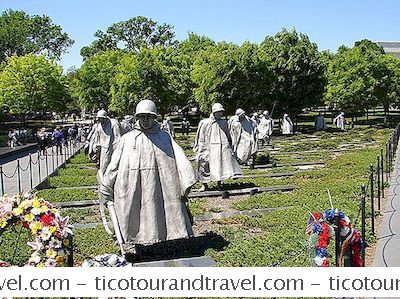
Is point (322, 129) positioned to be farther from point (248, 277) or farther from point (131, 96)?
point (248, 277)

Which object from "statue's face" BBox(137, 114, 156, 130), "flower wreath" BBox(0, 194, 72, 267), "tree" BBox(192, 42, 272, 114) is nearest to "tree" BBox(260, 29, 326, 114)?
"tree" BBox(192, 42, 272, 114)

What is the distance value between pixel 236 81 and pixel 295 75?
14.6 ft

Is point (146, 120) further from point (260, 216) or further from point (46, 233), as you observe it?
point (260, 216)

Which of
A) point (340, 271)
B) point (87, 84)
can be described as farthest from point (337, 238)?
point (87, 84)

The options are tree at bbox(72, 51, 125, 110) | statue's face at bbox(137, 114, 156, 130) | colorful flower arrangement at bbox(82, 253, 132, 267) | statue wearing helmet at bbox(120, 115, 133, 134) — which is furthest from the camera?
tree at bbox(72, 51, 125, 110)

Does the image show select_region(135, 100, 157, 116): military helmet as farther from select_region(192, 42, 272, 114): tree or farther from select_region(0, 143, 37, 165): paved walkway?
select_region(192, 42, 272, 114): tree

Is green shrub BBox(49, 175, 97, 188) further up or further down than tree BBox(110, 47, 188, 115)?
further down

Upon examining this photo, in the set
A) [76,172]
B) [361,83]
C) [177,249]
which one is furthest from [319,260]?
[361,83]

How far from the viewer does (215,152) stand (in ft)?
45.1

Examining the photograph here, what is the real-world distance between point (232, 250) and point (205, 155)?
5735 millimetres

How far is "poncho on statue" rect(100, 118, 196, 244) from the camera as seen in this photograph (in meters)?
7.91

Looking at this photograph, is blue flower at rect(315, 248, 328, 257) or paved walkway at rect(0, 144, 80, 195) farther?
paved walkway at rect(0, 144, 80, 195)

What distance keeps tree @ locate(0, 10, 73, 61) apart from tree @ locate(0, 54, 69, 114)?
1800cm

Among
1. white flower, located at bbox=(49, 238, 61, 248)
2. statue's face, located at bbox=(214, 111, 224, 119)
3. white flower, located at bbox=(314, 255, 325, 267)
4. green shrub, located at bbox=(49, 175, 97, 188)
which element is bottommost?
green shrub, located at bbox=(49, 175, 97, 188)
